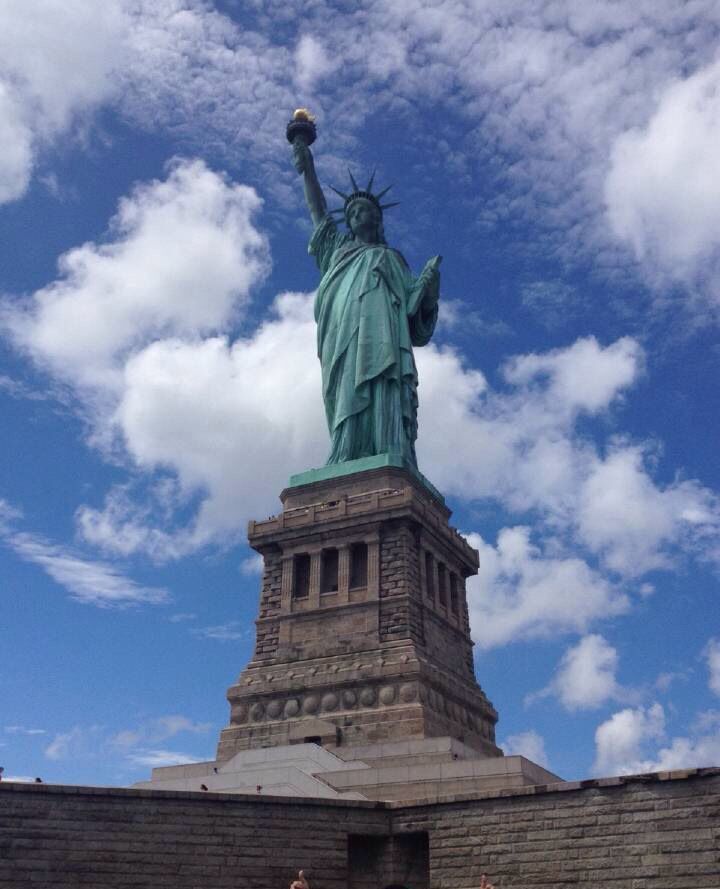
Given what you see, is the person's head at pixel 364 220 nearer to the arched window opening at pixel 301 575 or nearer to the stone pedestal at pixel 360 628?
the stone pedestal at pixel 360 628

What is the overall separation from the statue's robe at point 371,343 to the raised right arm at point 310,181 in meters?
2.71

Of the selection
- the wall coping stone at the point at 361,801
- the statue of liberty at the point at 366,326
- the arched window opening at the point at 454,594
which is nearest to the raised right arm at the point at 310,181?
the statue of liberty at the point at 366,326

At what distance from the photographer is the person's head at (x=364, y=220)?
140 ft

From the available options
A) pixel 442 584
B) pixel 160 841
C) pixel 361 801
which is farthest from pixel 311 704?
pixel 160 841

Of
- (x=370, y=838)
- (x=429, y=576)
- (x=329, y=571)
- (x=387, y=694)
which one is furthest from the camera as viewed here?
(x=429, y=576)

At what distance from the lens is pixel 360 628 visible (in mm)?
31672

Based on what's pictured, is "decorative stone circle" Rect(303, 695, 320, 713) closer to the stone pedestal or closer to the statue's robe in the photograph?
the stone pedestal

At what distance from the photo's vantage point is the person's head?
4253 centimetres

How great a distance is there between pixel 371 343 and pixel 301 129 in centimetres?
1273

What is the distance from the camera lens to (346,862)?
17.9 m

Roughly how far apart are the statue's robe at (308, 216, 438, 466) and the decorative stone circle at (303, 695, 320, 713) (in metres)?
9.65

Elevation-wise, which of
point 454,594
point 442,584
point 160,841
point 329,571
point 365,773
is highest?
point 454,594

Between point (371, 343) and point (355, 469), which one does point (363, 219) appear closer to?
point (371, 343)

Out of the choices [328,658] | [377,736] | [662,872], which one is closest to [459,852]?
[662,872]
